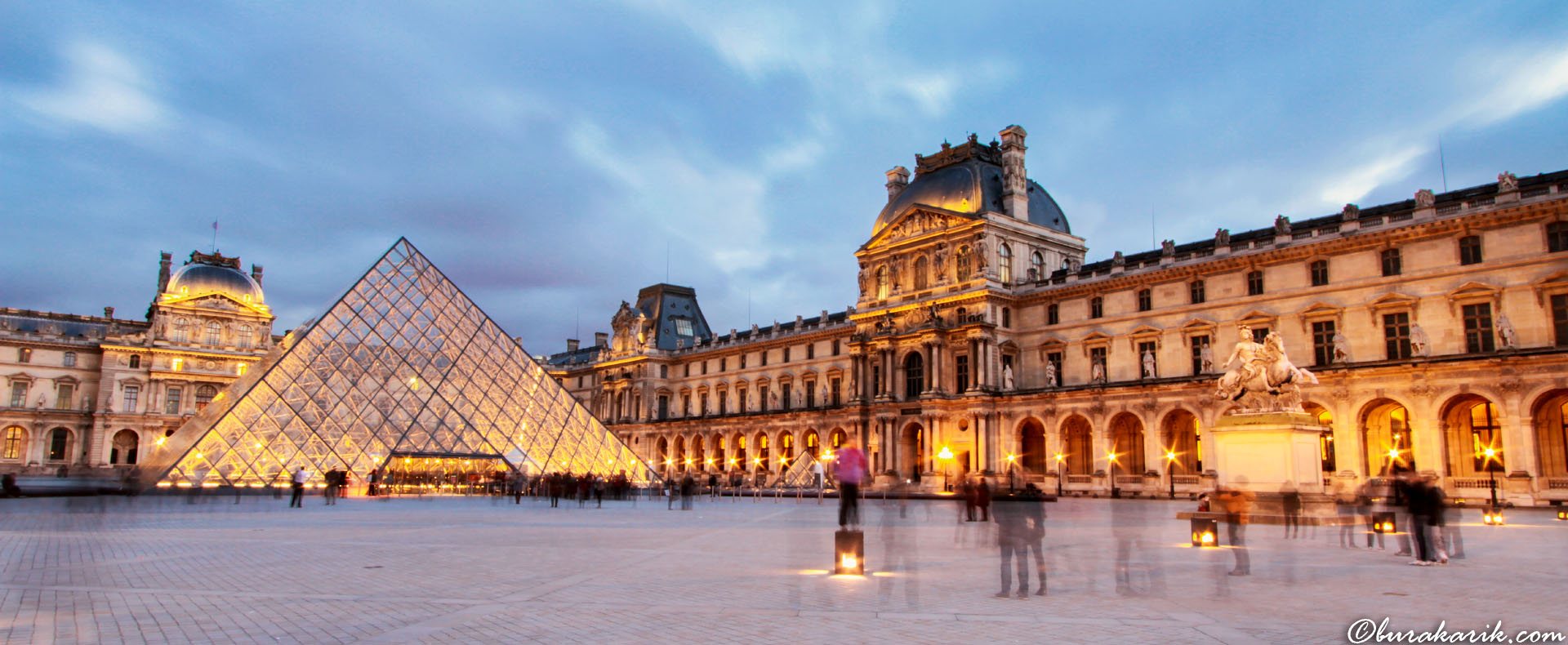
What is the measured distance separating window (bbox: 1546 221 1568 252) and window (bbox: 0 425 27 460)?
3215 inches

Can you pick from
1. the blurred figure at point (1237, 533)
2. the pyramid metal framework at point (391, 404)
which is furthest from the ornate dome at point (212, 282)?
the blurred figure at point (1237, 533)

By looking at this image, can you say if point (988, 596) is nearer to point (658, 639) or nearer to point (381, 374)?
point (658, 639)

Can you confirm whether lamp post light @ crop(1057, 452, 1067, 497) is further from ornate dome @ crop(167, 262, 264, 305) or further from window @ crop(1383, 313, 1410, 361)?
ornate dome @ crop(167, 262, 264, 305)

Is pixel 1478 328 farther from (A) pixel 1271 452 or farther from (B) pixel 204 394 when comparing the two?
(B) pixel 204 394

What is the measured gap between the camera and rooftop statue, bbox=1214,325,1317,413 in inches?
701

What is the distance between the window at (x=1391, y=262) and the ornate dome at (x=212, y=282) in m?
70.0

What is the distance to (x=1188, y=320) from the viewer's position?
40.3 meters

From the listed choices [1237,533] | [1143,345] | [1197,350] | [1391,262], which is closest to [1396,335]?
[1391,262]

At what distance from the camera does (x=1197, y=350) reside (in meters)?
40.3

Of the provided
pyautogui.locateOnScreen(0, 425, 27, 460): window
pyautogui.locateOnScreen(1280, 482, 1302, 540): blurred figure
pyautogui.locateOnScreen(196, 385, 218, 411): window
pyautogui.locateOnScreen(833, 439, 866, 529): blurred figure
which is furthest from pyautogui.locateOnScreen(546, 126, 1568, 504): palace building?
pyautogui.locateOnScreen(0, 425, 27, 460): window

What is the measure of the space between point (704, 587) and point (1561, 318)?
108 feet

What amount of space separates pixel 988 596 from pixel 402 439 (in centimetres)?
2888

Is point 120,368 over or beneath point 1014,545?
over

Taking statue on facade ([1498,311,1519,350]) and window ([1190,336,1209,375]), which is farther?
window ([1190,336,1209,375])
